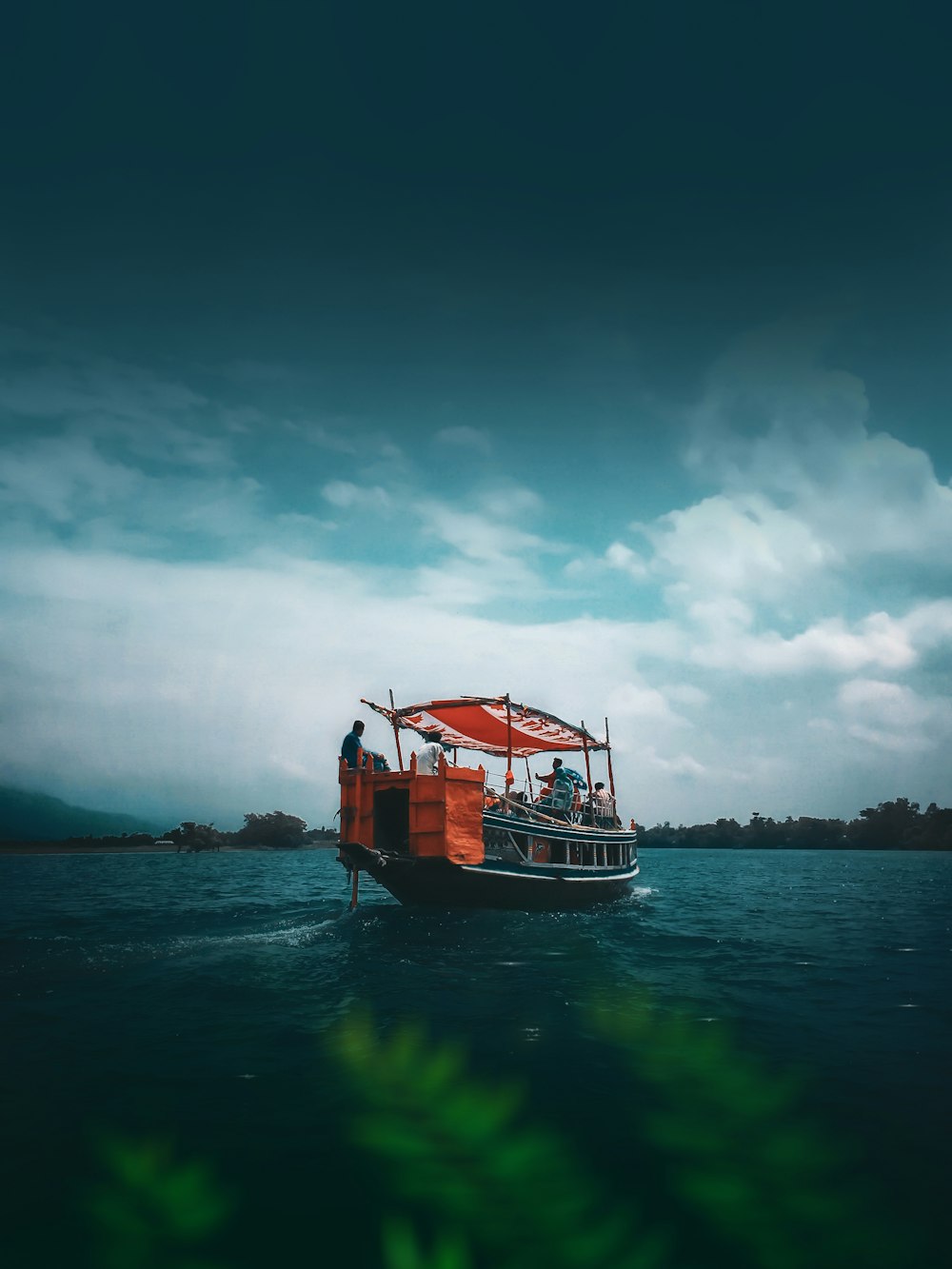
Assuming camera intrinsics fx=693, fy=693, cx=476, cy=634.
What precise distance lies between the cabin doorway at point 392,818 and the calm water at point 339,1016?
209 centimetres

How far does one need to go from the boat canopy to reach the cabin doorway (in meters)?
3.37

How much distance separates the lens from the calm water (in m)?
5.91

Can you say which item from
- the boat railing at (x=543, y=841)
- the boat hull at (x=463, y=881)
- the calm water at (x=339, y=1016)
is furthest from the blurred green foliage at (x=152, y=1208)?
the boat railing at (x=543, y=841)

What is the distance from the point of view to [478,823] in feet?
65.8

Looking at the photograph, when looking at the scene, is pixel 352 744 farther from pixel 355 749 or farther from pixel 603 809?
pixel 603 809

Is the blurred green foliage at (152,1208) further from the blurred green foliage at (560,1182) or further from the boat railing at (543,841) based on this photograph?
the boat railing at (543,841)

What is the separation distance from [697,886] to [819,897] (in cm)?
1026

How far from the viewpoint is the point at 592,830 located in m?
26.1

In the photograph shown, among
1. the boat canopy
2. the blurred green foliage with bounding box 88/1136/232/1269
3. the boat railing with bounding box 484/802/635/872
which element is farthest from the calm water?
the boat canopy

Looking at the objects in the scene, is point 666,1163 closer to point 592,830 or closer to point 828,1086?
point 828,1086

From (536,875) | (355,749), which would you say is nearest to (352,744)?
(355,749)

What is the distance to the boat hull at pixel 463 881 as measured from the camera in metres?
19.6

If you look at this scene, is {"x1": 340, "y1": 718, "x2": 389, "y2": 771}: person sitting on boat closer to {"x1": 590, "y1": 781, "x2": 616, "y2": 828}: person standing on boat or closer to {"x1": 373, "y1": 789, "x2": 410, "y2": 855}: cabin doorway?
{"x1": 373, "y1": 789, "x2": 410, "y2": 855}: cabin doorway

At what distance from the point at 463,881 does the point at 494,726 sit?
659 centimetres
